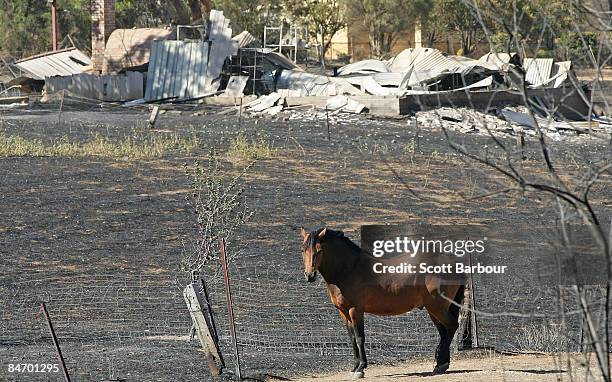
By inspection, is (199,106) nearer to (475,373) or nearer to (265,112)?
(265,112)

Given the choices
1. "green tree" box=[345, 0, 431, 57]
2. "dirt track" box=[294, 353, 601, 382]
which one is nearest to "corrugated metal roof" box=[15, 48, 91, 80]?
"green tree" box=[345, 0, 431, 57]

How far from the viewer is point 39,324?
12.0 meters

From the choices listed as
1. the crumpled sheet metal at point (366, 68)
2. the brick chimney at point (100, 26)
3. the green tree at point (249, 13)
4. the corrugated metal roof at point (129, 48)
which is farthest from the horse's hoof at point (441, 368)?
the green tree at point (249, 13)

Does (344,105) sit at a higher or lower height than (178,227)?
higher

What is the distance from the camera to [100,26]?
42.1 m

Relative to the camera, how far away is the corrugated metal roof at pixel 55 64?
40719 mm

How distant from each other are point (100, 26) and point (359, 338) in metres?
33.9

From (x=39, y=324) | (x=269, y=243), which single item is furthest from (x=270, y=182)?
(x=39, y=324)

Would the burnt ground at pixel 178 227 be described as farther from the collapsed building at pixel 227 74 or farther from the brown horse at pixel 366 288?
the collapsed building at pixel 227 74

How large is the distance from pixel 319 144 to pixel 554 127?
20.8 ft

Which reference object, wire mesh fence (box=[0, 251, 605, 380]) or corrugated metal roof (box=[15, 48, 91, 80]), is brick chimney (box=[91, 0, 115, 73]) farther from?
wire mesh fence (box=[0, 251, 605, 380])

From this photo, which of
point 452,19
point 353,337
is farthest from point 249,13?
point 353,337

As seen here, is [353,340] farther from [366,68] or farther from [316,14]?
[316,14]

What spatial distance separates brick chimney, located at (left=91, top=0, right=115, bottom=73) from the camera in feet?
137
